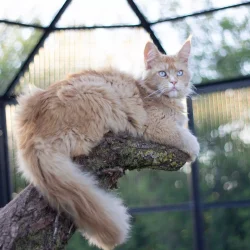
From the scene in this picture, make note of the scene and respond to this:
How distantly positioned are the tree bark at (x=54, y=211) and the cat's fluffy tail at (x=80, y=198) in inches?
3.7

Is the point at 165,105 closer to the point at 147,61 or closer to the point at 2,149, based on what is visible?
the point at 147,61

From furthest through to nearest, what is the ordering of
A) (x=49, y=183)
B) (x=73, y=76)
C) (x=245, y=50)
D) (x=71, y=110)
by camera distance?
(x=245, y=50)
(x=73, y=76)
(x=71, y=110)
(x=49, y=183)

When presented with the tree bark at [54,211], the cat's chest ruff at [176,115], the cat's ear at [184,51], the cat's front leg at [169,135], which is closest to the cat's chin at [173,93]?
the cat's chest ruff at [176,115]

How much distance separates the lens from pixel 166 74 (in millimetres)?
4156

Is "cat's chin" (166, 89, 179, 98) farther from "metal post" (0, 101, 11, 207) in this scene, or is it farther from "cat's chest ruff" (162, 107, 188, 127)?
"metal post" (0, 101, 11, 207)

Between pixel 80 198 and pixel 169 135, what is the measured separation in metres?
1.02

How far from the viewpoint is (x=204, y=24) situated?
5020mm

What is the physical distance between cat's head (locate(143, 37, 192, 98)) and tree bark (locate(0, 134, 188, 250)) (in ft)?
2.09

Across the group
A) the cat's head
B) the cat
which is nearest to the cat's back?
the cat

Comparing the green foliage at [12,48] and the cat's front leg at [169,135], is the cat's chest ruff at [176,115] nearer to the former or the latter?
the cat's front leg at [169,135]

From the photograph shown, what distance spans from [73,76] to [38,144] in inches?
27.1

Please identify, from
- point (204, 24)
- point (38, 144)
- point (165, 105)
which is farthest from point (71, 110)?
point (204, 24)

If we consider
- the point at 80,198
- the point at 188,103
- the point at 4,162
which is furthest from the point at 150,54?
the point at 4,162

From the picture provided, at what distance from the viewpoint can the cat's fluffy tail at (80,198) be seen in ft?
9.91
